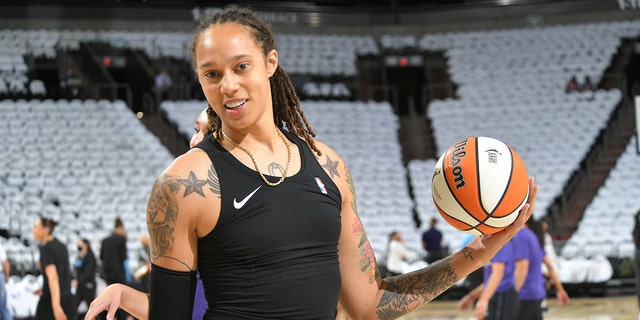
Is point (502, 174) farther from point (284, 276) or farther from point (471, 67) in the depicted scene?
point (471, 67)

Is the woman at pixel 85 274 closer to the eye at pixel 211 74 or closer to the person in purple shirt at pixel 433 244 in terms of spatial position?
the person in purple shirt at pixel 433 244

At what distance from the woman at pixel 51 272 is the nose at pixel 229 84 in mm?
5513

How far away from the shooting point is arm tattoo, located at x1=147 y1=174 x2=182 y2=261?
5.59 ft

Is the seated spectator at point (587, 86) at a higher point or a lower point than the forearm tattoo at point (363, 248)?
lower

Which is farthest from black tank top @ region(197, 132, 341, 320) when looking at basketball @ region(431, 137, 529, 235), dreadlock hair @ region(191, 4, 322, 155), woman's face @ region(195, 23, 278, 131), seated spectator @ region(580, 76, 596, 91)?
seated spectator @ region(580, 76, 596, 91)

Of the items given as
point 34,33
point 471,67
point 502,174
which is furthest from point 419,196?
point 502,174

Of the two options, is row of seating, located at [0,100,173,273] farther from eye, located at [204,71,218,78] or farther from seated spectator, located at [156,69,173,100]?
eye, located at [204,71,218,78]

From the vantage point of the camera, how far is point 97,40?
1919 cm

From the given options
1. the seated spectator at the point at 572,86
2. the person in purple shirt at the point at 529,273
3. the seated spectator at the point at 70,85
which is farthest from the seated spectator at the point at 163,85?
the person in purple shirt at the point at 529,273

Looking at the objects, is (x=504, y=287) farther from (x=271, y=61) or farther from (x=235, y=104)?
(x=235, y=104)

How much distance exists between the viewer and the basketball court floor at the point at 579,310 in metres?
10.3

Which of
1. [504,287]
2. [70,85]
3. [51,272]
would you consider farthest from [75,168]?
[504,287]

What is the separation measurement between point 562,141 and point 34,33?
1259cm

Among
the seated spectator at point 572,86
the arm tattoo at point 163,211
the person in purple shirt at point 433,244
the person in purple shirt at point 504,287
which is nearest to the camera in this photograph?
the arm tattoo at point 163,211
